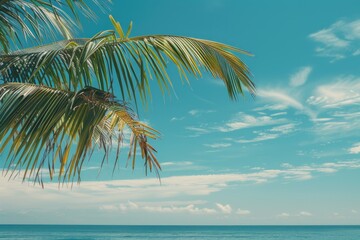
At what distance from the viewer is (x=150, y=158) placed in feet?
11.0

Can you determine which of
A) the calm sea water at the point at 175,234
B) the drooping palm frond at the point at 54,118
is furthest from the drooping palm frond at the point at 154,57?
the calm sea water at the point at 175,234

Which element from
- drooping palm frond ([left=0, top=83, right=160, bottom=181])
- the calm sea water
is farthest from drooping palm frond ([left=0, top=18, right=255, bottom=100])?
the calm sea water

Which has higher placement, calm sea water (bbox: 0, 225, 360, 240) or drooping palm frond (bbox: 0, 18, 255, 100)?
calm sea water (bbox: 0, 225, 360, 240)

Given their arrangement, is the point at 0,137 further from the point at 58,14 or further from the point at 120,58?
the point at 58,14

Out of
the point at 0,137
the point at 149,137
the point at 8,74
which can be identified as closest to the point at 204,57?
the point at 149,137

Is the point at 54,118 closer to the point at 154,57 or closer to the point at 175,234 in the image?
the point at 154,57

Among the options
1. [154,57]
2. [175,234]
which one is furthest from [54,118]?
[175,234]

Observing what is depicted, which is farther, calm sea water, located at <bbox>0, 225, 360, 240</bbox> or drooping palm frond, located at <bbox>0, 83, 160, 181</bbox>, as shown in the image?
calm sea water, located at <bbox>0, 225, 360, 240</bbox>

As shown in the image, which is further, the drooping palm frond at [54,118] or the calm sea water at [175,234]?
the calm sea water at [175,234]

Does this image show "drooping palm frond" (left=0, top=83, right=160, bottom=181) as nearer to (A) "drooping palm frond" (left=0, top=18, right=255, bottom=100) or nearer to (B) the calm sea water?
(A) "drooping palm frond" (left=0, top=18, right=255, bottom=100)

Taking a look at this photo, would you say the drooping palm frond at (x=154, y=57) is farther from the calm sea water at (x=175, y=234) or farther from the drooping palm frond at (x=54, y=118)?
the calm sea water at (x=175, y=234)

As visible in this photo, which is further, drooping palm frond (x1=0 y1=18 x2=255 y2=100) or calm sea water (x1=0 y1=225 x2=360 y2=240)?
calm sea water (x1=0 y1=225 x2=360 y2=240)

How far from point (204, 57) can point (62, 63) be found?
138 centimetres

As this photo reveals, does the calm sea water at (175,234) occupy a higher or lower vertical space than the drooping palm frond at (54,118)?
higher
